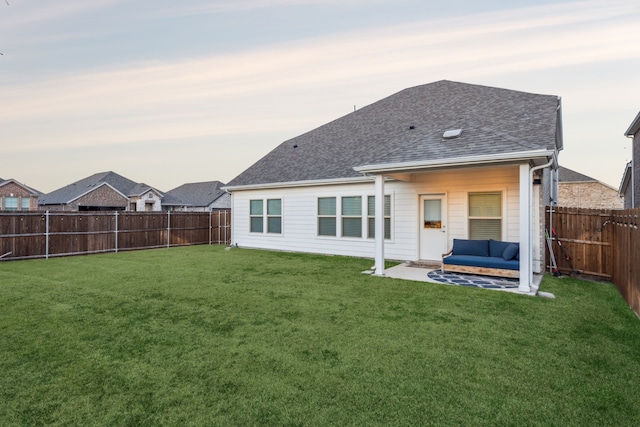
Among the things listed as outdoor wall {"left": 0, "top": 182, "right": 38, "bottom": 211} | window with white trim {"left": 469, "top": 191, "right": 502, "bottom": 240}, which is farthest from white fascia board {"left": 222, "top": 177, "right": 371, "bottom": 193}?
outdoor wall {"left": 0, "top": 182, "right": 38, "bottom": 211}

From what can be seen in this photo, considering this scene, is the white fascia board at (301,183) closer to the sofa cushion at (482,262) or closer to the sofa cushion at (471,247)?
the sofa cushion at (471,247)

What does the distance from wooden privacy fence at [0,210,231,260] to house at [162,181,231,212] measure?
901 inches

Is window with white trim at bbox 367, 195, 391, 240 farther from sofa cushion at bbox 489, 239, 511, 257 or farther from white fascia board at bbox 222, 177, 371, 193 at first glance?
sofa cushion at bbox 489, 239, 511, 257

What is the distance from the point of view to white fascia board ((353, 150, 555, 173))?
6430 millimetres

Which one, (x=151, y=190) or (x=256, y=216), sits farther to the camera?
(x=151, y=190)

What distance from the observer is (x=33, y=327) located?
460cm

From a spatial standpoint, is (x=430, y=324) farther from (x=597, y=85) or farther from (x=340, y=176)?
(x=597, y=85)

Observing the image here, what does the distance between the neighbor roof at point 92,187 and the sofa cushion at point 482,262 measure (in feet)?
120

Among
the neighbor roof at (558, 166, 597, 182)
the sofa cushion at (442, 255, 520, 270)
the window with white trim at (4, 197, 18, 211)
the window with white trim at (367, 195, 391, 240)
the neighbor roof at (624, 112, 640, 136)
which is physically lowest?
the sofa cushion at (442, 255, 520, 270)

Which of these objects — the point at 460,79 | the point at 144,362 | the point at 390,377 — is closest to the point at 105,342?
the point at 144,362

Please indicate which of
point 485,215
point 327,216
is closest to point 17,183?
point 327,216

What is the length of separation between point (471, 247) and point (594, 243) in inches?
106

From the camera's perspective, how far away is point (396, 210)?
10344 millimetres

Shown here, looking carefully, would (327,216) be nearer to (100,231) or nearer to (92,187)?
(100,231)
